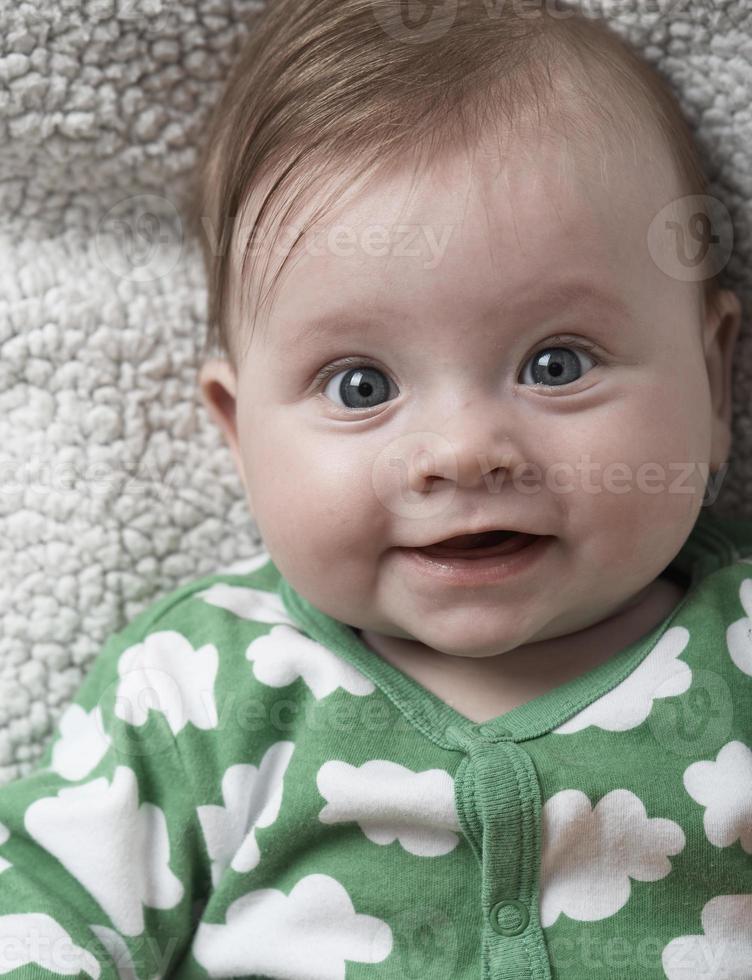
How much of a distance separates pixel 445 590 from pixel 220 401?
0.35m

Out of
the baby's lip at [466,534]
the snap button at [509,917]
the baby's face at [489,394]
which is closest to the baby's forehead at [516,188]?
the baby's face at [489,394]

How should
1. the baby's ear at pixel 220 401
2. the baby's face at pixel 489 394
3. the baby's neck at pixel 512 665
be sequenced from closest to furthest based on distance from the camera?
the baby's face at pixel 489 394
the baby's neck at pixel 512 665
the baby's ear at pixel 220 401

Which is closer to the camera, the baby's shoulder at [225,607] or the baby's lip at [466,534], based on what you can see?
the baby's lip at [466,534]

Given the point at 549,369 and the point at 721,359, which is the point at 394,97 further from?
the point at 721,359

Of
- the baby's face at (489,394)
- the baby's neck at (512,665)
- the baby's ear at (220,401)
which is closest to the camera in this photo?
the baby's face at (489,394)

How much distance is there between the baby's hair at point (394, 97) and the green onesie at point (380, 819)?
11.8 inches

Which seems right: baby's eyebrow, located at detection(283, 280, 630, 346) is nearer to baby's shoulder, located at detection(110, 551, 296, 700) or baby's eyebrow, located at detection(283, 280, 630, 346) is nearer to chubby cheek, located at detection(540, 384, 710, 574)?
chubby cheek, located at detection(540, 384, 710, 574)

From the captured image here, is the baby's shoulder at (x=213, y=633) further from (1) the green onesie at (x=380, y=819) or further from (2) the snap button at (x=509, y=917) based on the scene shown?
(2) the snap button at (x=509, y=917)

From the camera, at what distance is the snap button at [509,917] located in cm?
102

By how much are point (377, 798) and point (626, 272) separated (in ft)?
1.54

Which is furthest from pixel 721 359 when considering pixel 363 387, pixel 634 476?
pixel 363 387

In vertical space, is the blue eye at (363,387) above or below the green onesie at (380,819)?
above

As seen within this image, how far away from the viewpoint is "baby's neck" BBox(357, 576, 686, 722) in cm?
112

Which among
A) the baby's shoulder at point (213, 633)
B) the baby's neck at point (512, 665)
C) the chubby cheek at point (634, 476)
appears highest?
the chubby cheek at point (634, 476)
